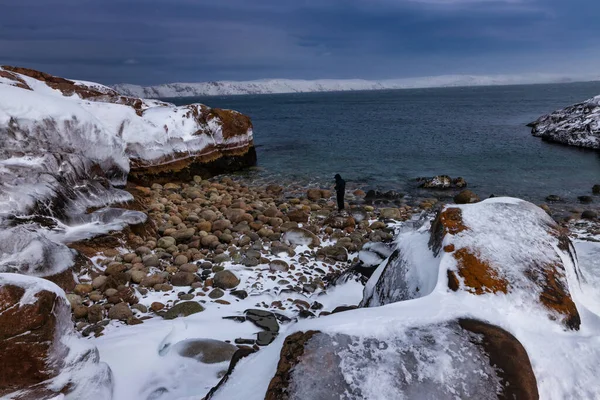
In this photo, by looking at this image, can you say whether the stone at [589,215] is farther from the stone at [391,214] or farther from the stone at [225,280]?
the stone at [225,280]

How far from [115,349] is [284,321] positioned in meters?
2.47

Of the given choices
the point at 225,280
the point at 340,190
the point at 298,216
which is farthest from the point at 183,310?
the point at 340,190

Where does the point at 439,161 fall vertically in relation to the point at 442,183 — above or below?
above

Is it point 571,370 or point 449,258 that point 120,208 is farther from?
point 571,370

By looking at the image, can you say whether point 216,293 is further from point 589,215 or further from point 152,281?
point 589,215

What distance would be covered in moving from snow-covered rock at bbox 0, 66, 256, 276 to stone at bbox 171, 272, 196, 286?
1.96 m

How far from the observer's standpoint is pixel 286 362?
276 centimetres

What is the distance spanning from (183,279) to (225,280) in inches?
33.2

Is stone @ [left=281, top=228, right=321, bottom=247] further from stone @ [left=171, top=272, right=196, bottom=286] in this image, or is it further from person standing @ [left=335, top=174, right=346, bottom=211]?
person standing @ [left=335, top=174, right=346, bottom=211]

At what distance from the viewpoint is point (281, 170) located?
70.8 ft

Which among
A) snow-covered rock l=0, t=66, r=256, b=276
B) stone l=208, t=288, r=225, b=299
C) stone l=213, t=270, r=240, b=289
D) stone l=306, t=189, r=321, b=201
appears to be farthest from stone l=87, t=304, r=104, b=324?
stone l=306, t=189, r=321, b=201

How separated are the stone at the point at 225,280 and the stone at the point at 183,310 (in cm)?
92

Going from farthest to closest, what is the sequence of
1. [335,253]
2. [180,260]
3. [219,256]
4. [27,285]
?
[335,253]
[219,256]
[180,260]
[27,285]

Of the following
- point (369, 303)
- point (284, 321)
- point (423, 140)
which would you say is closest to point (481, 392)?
point (369, 303)
